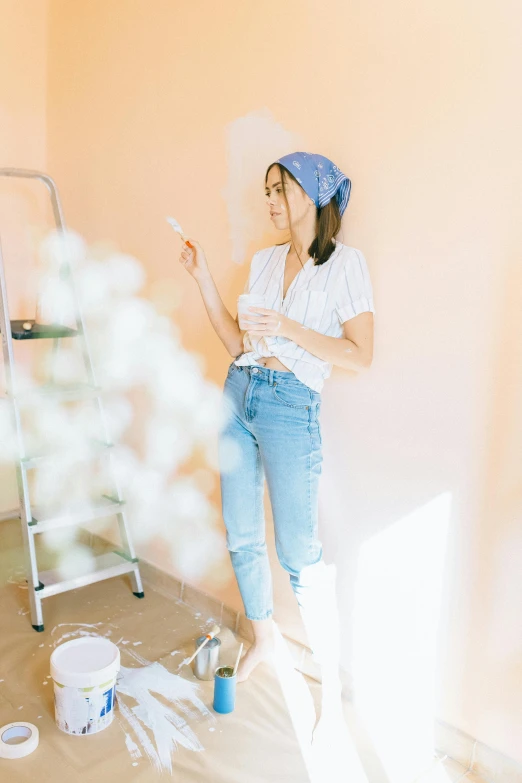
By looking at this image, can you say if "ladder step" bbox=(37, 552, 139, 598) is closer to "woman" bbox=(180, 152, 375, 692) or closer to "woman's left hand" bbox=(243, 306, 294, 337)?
"woman" bbox=(180, 152, 375, 692)

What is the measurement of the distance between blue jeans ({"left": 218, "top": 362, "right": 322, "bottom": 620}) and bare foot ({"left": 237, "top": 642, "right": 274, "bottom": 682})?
0.77 ft

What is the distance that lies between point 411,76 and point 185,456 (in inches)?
54.7

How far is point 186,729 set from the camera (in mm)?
1685

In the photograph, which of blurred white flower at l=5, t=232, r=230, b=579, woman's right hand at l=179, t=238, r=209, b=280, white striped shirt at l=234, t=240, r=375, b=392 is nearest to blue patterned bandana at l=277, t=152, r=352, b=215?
white striped shirt at l=234, t=240, r=375, b=392

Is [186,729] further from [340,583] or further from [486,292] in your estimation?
[486,292]

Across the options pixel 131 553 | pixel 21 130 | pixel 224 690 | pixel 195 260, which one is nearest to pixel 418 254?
pixel 195 260

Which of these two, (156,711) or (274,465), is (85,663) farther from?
(274,465)

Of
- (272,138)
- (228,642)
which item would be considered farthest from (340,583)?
(272,138)

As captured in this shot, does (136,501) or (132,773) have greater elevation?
(136,501)

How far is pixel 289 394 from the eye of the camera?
164cm

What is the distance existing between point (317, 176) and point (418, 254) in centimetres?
32

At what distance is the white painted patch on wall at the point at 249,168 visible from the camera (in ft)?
6.21

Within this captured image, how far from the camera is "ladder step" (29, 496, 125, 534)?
2.12 metres

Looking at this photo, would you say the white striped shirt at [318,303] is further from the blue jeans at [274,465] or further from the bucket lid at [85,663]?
the bucket lid at [85,663]
